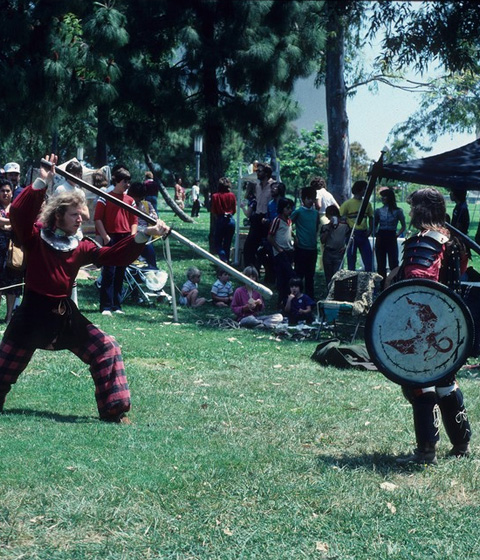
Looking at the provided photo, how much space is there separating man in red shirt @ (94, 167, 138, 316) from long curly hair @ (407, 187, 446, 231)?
23.0 ft

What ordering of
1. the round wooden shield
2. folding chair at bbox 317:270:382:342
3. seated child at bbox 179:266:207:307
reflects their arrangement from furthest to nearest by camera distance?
1. seated child at bbox 179:266:207:307
2. folding chair at bbox 317:270:382:342
3. the round wooden shield

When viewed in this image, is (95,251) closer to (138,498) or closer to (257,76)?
(138,498)

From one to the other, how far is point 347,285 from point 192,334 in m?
2.06

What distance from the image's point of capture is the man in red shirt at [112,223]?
12836mm

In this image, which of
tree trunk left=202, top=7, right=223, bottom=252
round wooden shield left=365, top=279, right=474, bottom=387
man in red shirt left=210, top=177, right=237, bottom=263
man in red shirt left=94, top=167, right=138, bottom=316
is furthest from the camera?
tree trunk left=202, top=7, right=223, bottom=252

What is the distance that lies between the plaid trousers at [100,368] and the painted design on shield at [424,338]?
7.06ft

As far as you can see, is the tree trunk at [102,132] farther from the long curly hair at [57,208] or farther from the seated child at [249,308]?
the long curly hair at [57,208]

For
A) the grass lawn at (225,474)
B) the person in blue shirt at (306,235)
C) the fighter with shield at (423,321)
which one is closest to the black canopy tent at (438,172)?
the grass lawn at (225,474)

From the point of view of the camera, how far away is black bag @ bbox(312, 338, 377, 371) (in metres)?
10.2

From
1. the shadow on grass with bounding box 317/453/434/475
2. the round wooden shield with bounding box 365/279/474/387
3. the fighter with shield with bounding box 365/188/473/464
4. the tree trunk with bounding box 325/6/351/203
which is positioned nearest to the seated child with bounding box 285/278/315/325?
the shadow on grass with bounding box 317/453/434/475

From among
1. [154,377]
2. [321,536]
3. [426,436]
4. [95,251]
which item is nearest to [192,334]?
[154,377]

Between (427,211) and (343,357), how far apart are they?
4.36 metres

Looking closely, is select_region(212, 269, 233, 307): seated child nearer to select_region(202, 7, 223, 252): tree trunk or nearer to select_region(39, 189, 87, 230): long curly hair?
select_region(202, 7, 223, 252): tree trunk

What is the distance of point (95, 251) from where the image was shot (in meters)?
7.02
